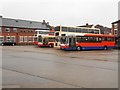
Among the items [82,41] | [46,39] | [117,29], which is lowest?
[82,41]

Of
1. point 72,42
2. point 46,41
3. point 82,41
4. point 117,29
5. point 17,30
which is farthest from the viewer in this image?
point 17,30

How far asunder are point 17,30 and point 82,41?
38.8m

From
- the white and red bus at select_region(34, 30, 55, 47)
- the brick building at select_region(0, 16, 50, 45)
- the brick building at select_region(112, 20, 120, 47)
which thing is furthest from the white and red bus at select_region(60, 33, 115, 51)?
the brick building at select_region(0, 16, 50, 45)

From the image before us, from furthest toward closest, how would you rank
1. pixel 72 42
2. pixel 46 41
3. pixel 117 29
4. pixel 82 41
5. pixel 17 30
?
pixel 17 30 < pixel 117 29 < pixel 46 41 < pixel 82 41 < pixel 72 42

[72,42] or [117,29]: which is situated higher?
[117,29]

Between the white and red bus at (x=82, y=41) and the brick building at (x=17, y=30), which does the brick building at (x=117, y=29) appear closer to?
the white and red bus at (x=82, y=41)

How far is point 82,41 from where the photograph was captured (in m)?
32.1

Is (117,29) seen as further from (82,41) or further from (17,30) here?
(17,30)

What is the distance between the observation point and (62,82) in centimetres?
838

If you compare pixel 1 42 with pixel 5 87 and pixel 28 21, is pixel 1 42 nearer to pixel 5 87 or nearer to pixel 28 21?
pixel 28 21

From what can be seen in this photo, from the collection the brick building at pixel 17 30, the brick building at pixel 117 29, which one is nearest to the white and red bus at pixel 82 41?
the brick building at pixel 117 29

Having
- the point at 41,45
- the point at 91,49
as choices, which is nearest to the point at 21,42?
the point at 41,45

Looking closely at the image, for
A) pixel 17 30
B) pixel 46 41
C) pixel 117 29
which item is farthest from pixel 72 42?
pixel 17 30

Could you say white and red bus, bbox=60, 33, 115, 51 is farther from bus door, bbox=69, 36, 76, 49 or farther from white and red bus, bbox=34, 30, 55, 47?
white and red bus, bbox=34, 30, 55, 47
